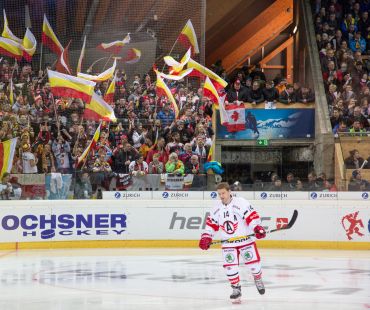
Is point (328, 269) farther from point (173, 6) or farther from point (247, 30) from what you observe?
point (247, 30)

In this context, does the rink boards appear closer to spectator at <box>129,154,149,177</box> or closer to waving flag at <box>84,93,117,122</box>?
spectator at <box>129,154,149,177</box>

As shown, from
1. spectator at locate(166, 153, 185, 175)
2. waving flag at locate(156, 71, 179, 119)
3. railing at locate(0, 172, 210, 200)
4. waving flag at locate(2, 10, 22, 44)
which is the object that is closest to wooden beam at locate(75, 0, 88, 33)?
waving flag at locate(2, 10, 22, 44)

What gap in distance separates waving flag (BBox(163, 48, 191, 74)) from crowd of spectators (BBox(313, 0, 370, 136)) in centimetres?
490

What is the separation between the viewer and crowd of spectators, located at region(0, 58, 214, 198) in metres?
20.0

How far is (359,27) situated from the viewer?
29.8 m

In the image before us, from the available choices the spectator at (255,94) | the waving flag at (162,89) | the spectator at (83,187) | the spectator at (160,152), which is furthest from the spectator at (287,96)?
the spectator at (83,187)

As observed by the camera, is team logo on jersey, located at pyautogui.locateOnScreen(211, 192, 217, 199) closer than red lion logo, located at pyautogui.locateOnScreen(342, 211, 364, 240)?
No

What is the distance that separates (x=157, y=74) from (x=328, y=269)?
9.79 meters

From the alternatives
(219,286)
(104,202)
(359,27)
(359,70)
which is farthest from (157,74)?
(219,286)

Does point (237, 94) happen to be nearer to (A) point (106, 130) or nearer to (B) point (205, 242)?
(A) point (106, 130)

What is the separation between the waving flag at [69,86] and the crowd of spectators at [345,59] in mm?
7444

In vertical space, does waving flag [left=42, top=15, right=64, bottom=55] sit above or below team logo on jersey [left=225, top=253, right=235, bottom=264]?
above

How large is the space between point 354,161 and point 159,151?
490cm

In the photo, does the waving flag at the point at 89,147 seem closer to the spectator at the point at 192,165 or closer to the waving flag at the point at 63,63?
the spectator at the point at 192,165
